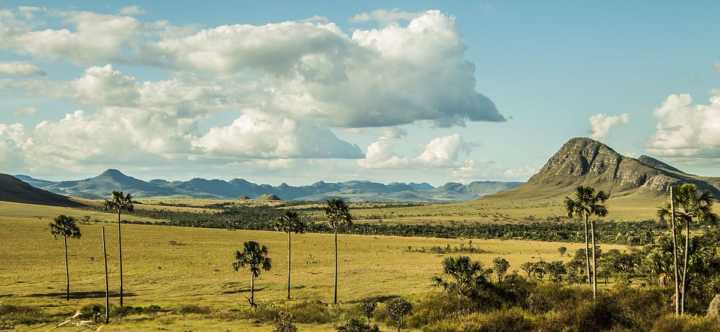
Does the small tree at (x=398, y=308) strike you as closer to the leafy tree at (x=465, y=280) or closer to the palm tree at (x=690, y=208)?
the leafy tree at (x=465, y=280)

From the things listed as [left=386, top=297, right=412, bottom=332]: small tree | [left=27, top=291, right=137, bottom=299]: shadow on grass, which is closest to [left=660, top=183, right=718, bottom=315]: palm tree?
[left=386, top=297, right=412, bottom=332]: small tree

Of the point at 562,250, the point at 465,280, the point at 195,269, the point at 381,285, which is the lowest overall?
the point at 562,250

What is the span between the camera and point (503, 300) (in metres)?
43.5

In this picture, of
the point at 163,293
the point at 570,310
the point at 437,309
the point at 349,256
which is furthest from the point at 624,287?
the point at 349,256

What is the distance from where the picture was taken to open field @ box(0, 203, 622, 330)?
230 ft

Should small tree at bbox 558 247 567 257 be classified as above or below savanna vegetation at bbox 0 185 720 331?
below

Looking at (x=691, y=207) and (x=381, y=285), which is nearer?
(x=691, y=207)

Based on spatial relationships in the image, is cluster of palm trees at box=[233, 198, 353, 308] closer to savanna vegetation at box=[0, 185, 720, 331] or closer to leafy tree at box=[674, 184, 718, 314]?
savanna vegetation at box=[0, 185, 720, 331]

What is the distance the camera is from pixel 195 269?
3974 inches

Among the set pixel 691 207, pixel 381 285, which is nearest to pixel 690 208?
pixel 691 207

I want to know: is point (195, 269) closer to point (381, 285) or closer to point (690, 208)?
point (381, 285)

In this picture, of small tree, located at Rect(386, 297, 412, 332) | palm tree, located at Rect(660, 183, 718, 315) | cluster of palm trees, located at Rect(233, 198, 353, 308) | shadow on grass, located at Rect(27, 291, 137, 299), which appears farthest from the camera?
shadow on grass, located at Rect(27, 291, 137, 299)

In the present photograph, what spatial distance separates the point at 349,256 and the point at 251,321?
250 feet

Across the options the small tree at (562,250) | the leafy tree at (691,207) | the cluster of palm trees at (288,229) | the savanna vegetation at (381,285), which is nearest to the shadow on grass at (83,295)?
the savanna vegetation at (381,285)
